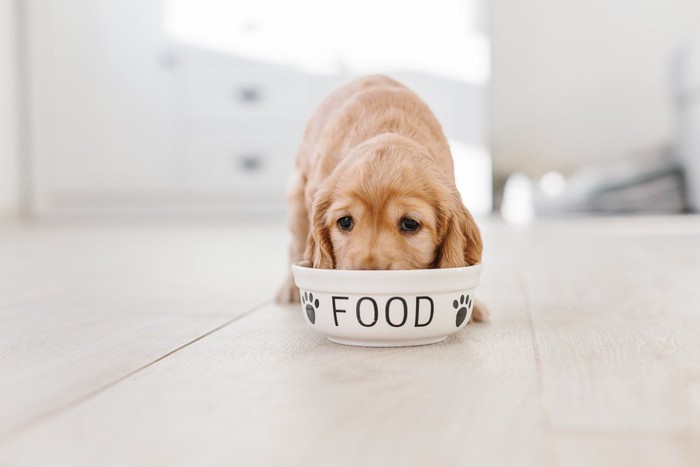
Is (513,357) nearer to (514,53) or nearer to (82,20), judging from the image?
(82,20)

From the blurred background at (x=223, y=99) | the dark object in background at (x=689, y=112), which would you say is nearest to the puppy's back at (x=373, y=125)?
the blurred background at (x=223, y=99)

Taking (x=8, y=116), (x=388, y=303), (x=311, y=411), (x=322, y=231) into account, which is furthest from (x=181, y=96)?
(x=311, y=411)

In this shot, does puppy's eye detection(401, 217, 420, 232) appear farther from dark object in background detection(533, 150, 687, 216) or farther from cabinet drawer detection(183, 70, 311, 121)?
dark object in background detection(533, 150, 687, 216)

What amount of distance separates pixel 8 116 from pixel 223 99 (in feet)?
5.10

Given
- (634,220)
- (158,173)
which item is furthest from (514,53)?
(158,173)

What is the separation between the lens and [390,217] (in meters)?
1.26

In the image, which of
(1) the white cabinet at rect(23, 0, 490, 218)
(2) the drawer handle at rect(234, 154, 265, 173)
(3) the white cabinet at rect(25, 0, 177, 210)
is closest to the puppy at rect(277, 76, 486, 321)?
(1) the white cabinet at rect(23, 0, 490, 218)

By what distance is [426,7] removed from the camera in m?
5.23

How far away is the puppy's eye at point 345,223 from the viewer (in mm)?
1290

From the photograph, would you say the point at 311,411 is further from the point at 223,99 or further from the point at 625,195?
the point at 625,195

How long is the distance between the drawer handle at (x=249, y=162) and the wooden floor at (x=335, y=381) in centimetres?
338

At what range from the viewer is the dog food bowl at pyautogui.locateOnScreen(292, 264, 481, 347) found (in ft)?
3.82

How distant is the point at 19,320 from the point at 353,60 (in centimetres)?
406

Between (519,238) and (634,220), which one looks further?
(634,220)
